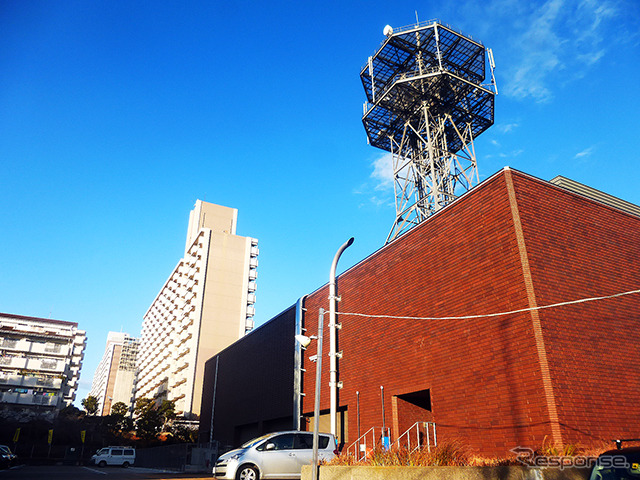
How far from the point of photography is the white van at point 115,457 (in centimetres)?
4153

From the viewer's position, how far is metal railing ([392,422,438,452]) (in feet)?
53.5

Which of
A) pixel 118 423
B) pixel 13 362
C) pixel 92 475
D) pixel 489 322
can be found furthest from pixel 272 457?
pixel 13 362

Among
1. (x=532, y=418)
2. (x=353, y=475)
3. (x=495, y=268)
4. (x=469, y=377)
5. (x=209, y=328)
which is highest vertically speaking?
(x=209, y=328)

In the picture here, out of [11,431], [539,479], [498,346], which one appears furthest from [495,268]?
[11,431]

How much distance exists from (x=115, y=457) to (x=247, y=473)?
34199 millimetres

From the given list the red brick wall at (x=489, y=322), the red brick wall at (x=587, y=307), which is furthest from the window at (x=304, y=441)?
the red brick wall at (x=587, y=307)

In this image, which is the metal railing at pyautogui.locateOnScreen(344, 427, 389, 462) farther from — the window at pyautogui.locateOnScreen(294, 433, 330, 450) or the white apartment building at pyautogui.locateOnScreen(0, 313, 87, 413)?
the white apartment building at pyautogui.locateOnScreen(0, 313, 87, 413)

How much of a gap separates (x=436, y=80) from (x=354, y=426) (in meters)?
21.1

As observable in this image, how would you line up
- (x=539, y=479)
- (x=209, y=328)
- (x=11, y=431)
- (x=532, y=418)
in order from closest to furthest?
(x=539, y=479) < (x=532, y=418) < (x=11, y=431) < (x=209, y=328)

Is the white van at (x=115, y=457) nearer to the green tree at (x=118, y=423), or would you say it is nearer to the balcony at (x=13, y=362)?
the green tree at (x=118, y=423)

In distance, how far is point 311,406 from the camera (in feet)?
82.7

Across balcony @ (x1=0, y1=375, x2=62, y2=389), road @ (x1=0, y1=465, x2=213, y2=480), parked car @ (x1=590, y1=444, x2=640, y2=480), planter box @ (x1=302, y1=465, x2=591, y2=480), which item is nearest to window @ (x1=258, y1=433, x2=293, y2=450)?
planter box @ (x1=302, y1=465, x2=591, y2=480)

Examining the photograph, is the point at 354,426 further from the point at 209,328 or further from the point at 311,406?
the point at 209,328

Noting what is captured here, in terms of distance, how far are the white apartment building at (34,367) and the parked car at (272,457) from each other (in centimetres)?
7157
